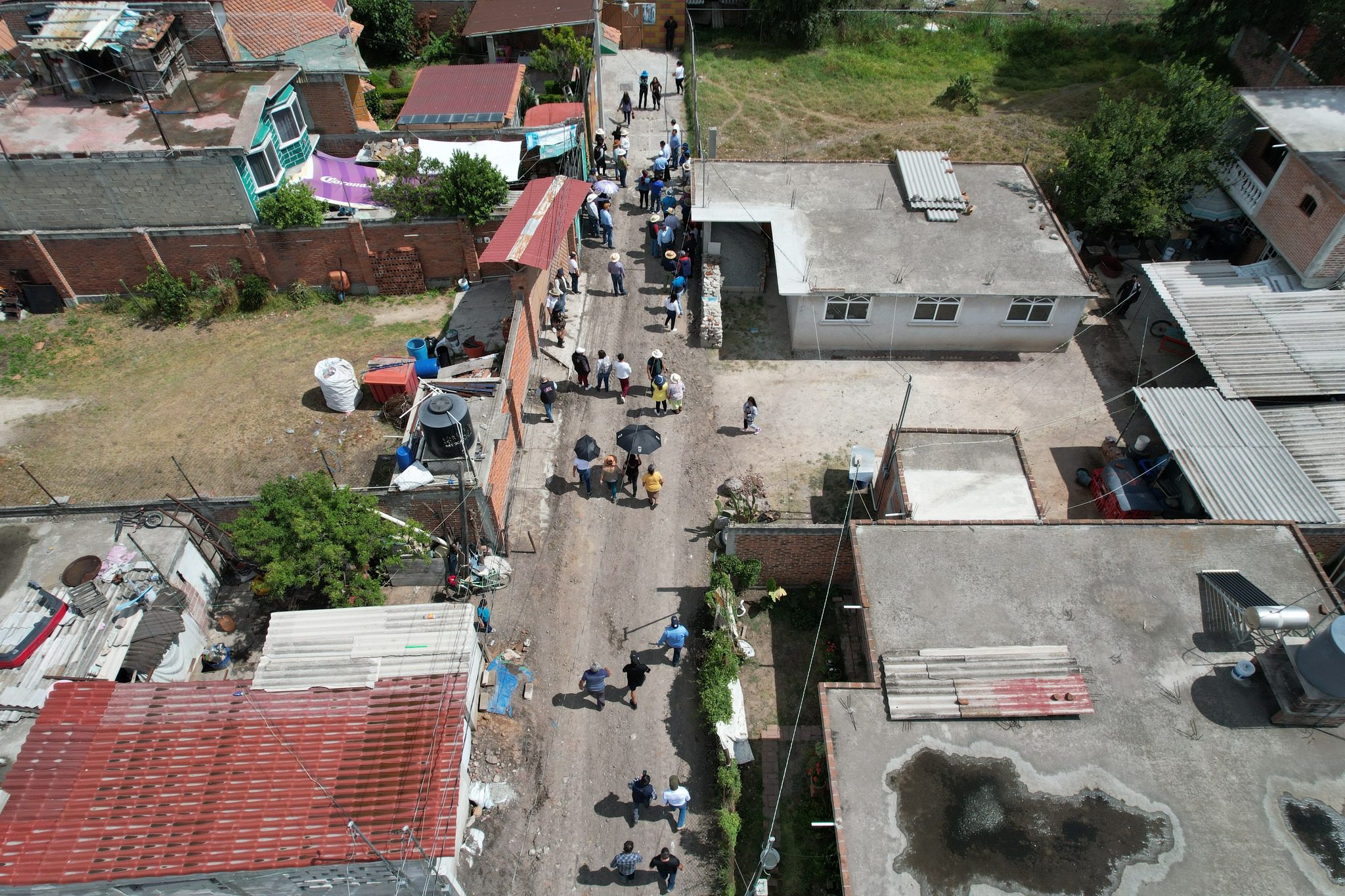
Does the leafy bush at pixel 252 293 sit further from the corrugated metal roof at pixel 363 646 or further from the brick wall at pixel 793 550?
the brick wall at pixel 793 550

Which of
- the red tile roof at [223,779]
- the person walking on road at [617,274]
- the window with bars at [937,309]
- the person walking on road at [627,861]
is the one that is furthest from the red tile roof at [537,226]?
the person walking on road at [627,861]

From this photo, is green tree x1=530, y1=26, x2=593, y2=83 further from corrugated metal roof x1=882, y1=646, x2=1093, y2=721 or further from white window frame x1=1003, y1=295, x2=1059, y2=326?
corrugated metal roof x1=882, y1=646, x2=1093, y2=721

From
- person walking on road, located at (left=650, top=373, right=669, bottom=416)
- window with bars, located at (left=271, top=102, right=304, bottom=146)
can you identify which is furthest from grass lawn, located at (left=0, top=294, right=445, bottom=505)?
person walking on road, located at (left=650, top=373, right=669, bottom=416)

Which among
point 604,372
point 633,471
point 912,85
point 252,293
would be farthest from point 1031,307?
point 252,293

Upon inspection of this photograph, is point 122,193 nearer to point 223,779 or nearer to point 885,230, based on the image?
point 223,779

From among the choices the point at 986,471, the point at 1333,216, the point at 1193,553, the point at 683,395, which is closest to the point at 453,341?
the point at 683,395
